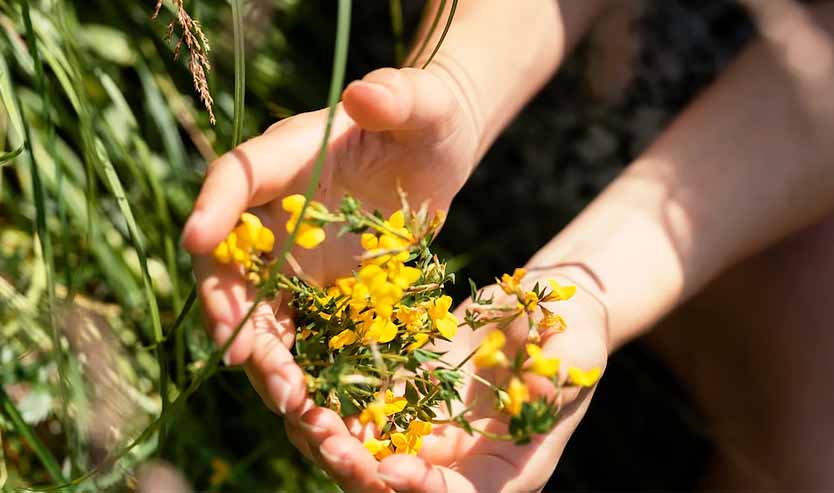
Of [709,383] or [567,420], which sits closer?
[567,420]

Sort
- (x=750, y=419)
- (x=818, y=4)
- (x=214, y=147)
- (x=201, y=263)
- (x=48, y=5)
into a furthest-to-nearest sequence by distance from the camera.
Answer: (x=750, y=419)
(x=818, y=4)
(x=214, y=147)
(x=48, y=5)
(x=201, y=263)

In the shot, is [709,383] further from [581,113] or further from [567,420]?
[567,420]

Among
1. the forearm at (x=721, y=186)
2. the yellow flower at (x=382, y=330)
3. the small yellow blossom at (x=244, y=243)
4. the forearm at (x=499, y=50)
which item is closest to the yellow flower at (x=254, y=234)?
the small yellow blossom at (x=244, y=243)

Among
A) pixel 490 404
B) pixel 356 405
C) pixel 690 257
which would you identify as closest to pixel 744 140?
pixel 690 257

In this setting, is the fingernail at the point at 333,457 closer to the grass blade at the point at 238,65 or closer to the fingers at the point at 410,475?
the fingers at the point at 410,475

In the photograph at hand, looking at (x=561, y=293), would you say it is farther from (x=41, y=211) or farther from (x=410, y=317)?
(x=41, y=211)

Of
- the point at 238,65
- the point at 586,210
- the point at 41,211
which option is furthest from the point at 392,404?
the point at 586,210
